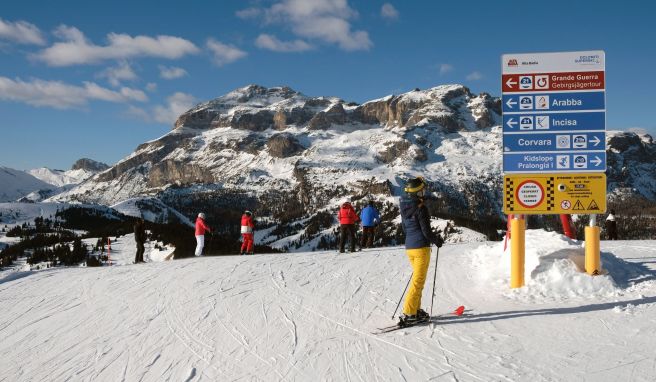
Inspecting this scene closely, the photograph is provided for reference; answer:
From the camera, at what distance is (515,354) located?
21.0 ft

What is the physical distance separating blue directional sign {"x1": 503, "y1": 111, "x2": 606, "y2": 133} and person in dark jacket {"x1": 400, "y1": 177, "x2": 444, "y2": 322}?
10.1ft

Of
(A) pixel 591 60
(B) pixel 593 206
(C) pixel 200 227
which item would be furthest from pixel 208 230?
(A) pixel 591 60

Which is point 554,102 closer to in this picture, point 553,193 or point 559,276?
point 553,193

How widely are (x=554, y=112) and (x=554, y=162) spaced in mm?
963

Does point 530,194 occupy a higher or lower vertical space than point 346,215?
higher

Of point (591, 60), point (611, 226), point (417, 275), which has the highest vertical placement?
point (591, 60)

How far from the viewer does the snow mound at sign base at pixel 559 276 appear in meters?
8.87

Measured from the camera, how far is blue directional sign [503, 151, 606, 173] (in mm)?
9305

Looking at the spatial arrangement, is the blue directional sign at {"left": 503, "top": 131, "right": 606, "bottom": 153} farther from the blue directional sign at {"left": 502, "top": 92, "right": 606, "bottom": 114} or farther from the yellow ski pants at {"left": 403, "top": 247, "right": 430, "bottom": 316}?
the yellow ski pants at {"left": 403, "top": 247, "right": 430, "bottom": 316}

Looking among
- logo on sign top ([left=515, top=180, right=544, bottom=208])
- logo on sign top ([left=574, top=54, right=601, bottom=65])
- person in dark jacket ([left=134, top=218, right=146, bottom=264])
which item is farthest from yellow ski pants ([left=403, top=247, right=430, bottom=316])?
person in dark jacket ([left=134, top=218, right=146, bottom=264])

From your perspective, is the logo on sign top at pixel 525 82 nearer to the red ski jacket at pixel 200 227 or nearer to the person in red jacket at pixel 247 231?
the person in red jacket at pixel 247 231

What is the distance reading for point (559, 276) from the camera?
9.16 metres

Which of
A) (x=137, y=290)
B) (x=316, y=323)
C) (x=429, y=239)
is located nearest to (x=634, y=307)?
(x=429, y=239)

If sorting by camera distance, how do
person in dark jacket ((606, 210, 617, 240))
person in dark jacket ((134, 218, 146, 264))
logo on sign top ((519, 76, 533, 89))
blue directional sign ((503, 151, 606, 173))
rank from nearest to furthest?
blue directional sign ((503, 151, 606, 173)), logo on sign top ((519, 76, 533, 89)), person in dark jacket ((134, 218, 146, 264)), person in dark jacket ((606, 210, 617, 240))
